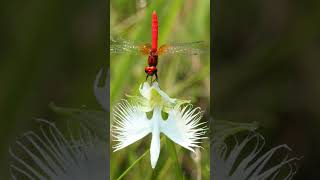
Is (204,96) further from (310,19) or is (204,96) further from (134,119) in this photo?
(310,19)

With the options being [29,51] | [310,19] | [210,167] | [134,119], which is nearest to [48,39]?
[29,51]

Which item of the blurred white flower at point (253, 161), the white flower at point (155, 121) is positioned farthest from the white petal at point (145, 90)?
the blurred white flower at point (253, 161)

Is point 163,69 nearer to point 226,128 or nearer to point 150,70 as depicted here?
point 150,70

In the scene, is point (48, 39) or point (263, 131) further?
point (263, 131)

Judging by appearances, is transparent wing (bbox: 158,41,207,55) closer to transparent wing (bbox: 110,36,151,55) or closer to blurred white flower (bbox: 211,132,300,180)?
transparent wing (bbox: 110,36,151,55)

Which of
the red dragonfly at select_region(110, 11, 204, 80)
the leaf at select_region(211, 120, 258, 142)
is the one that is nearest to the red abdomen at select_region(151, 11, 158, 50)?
the red dragonfly at select_region(110, 11, 204, 80)

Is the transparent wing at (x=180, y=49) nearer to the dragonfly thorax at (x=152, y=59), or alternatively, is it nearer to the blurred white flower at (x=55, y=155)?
the dragonfly thorax at (x=152, y=59)
